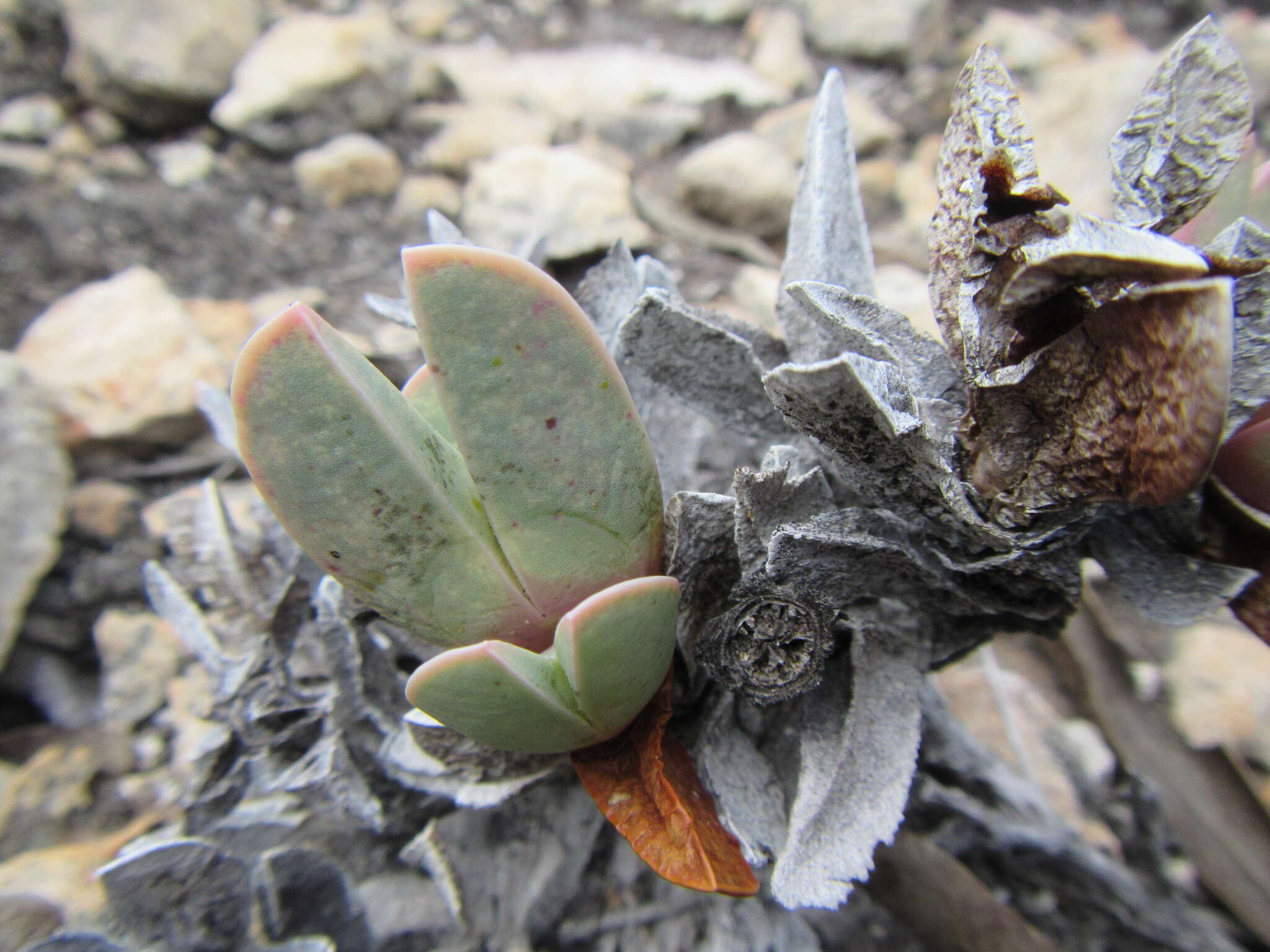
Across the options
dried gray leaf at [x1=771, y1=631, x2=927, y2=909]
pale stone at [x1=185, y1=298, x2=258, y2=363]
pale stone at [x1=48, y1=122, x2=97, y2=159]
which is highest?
dried gray leaf at [x1=771, y1=631, x2=927, y2=909]

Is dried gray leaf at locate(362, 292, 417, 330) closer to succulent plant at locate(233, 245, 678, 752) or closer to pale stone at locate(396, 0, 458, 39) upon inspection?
succulent plant at locate(233, 245, 678, 752)

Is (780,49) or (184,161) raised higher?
(780,49)

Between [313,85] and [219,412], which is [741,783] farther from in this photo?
[313,85]

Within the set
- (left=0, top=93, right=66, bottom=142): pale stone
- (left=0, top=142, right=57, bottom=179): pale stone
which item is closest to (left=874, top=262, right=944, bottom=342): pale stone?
(left=0, top=142, right=57, bottom=179): pale stone

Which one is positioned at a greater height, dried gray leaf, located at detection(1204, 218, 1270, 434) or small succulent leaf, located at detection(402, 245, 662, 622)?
dried gray leaf, located at detection(1204, 218, 1270, 434)

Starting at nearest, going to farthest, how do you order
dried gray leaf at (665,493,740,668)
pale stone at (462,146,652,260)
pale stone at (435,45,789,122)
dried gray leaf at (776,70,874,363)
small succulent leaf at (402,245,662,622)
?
small succulent leaf at (402,245,662,622) < dried gray leaf at (665,493,740,668) < dried gray leaf at (776,70,874,363) < pale stone at (462,146,652,260) < pale stone at (435,45,789,122)

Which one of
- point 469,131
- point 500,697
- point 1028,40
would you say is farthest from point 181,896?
point 1028,40

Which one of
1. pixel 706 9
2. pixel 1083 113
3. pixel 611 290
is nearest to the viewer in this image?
pixel 611 290
